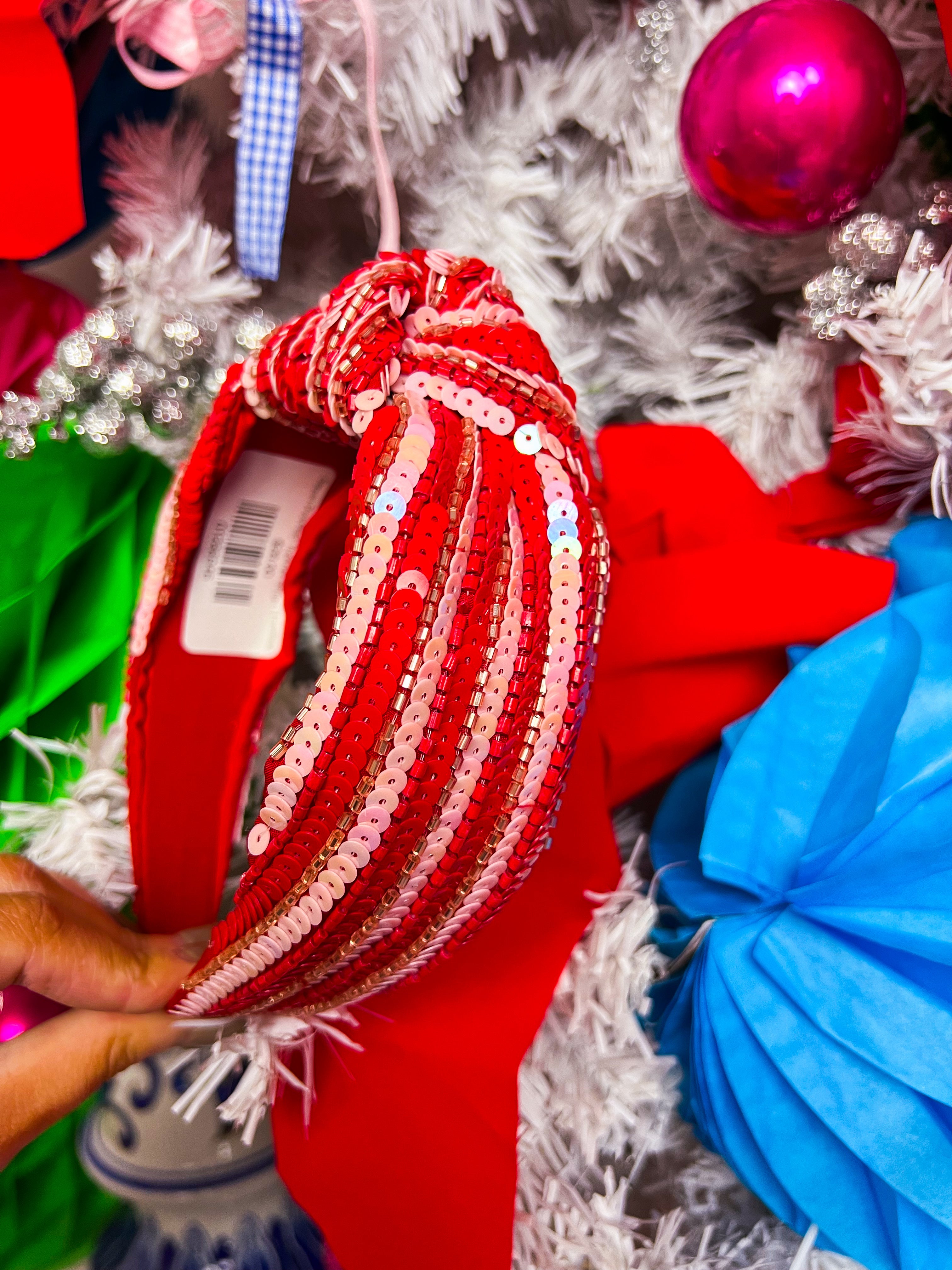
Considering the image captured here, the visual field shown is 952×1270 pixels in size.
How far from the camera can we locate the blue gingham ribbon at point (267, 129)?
0.39 meters

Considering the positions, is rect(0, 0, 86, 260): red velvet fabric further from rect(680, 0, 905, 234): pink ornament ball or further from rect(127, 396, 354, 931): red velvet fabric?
rect(680, 0, 905, 234): pink ornament ball

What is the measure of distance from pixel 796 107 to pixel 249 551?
292mm

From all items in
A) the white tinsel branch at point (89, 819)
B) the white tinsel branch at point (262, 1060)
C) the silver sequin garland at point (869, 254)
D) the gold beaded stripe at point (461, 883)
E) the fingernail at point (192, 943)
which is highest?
the silver sequin garland at point (869, 254)

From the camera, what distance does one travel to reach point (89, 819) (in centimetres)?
44

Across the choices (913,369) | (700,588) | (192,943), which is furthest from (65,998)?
(913,369)

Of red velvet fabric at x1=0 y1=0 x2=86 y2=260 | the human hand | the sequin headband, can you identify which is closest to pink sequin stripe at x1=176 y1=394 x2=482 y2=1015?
the sequin headband

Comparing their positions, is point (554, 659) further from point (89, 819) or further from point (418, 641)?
point (89, 819)

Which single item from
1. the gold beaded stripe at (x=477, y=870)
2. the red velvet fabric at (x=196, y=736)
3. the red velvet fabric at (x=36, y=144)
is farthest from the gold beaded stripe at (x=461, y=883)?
the red velvet fabric at (x=36, y=144)

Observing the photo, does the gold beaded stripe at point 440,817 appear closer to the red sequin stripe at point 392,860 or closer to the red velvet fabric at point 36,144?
the red sequin stripe at point 392,860

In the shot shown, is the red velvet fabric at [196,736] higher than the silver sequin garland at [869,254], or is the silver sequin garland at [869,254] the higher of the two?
the silver sequin garland at [869,254]

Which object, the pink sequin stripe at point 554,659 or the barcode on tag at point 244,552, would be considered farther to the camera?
the barcode on tag at point 244,552

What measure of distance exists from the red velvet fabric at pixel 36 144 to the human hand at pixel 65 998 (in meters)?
0.28

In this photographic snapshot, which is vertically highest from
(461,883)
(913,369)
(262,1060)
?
(913,369)

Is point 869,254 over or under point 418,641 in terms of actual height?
over
